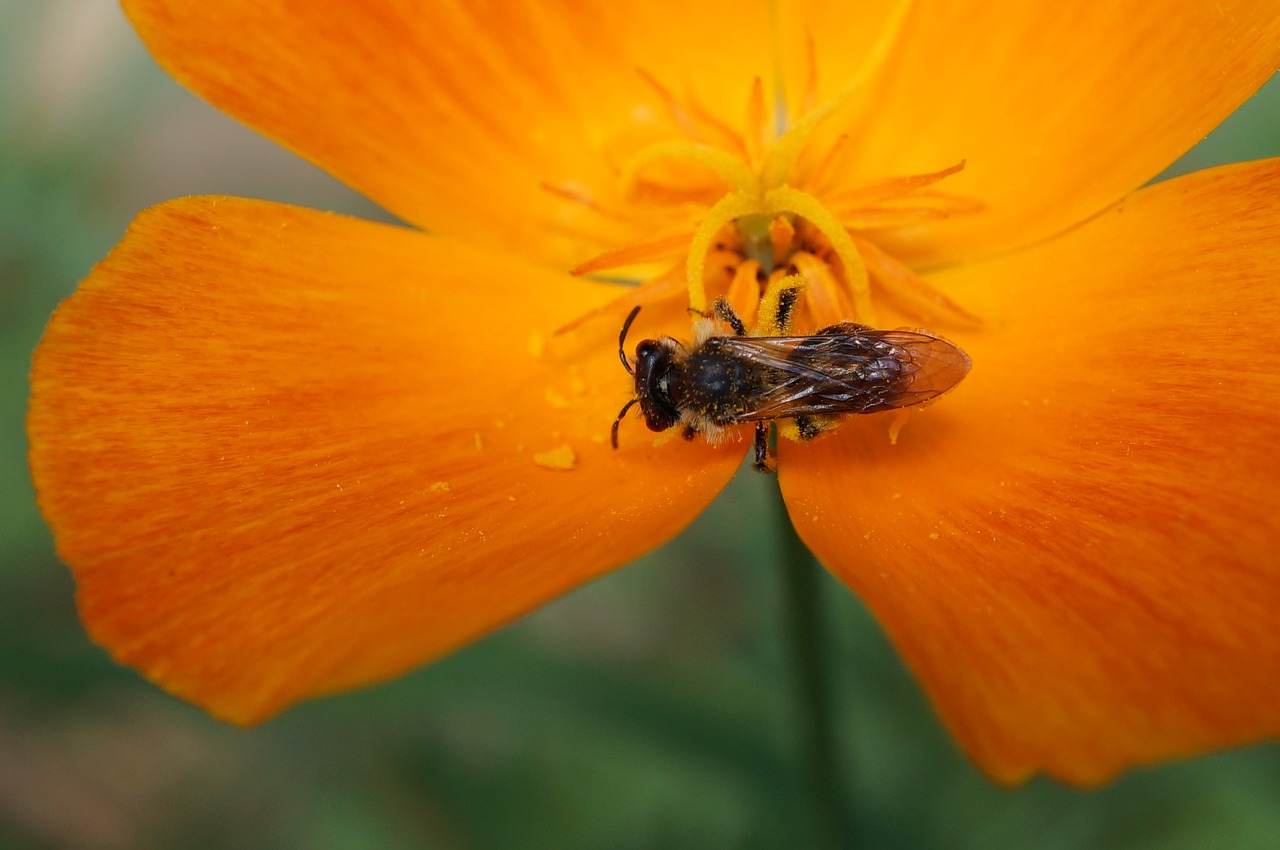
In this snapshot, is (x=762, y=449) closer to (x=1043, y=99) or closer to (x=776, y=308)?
(x=776, y=308)

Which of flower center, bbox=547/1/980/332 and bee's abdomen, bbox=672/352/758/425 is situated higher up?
flower center, bbox=547/1/980/332

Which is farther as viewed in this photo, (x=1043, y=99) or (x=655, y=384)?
(x=1043, y=99)

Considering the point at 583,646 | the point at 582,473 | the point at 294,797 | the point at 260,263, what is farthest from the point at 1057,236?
the point at 294,797

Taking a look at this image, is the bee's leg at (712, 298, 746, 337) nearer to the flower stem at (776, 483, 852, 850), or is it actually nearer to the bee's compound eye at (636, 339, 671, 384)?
the bee's compound eye at (636, 339, 671, 384)

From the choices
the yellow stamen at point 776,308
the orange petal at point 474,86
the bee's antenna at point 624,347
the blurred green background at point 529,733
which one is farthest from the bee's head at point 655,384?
the blurred green background at point 529,733

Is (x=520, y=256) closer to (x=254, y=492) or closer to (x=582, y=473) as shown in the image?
(x=582, y=473)

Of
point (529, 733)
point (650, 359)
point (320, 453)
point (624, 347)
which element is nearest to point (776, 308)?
point (650, 359)

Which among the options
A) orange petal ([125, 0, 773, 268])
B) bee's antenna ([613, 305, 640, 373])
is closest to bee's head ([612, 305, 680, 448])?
bee's antenna ([613, 305, 640, 373])
